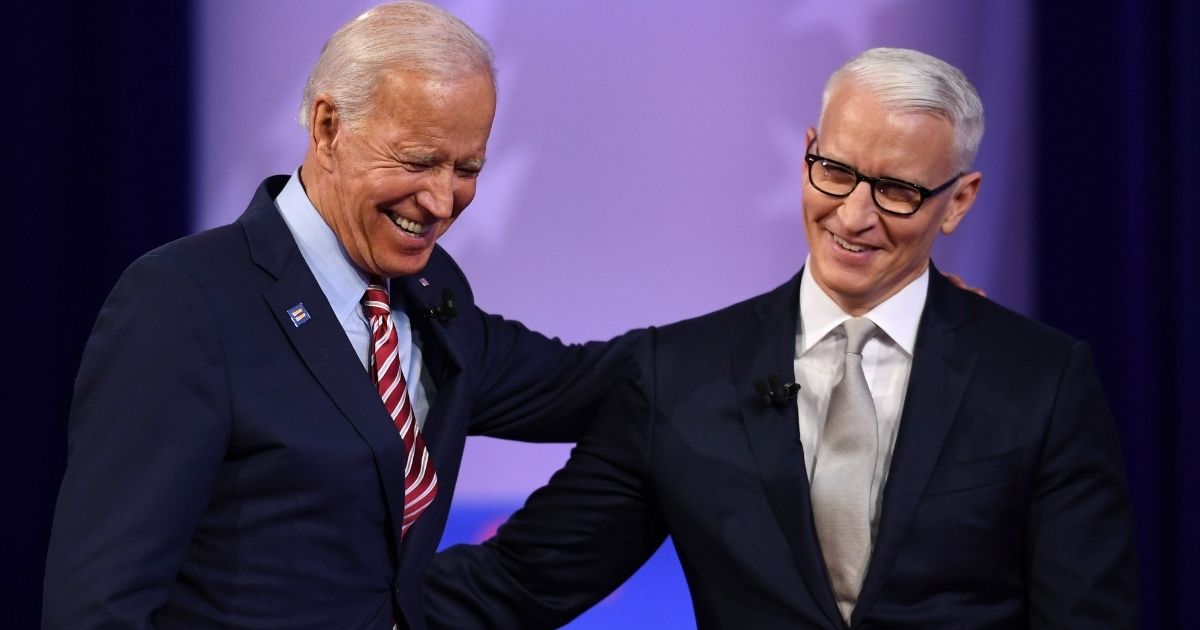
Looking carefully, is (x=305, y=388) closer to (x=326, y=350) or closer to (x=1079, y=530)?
(x=326, y=350)

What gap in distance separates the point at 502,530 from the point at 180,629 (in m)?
0.69

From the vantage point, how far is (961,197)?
7.51 ft

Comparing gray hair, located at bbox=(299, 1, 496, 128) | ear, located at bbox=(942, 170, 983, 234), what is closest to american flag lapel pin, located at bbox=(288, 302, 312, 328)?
gray hair, located at bbox=(299, 1, 496, 128)

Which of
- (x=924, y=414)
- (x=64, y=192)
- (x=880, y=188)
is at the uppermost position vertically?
(x=880, y=188)

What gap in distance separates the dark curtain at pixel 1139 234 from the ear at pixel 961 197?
108cm

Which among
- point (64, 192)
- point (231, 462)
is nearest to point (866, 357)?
point (231, 462)

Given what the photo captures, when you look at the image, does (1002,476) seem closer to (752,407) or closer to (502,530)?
(752,407)

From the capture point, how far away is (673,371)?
233cm

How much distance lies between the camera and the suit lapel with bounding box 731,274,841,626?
6.99 feet

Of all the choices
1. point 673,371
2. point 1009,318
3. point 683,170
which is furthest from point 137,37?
point 1009,318

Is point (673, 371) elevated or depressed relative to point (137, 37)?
depressed

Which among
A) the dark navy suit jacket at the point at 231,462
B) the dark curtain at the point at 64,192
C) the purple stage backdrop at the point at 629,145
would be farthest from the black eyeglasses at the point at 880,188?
the dark curtain at the point at 64,192

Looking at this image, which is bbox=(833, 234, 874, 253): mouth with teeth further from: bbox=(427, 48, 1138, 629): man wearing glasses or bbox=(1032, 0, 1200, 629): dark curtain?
bbox=(1032, 0, 1200, 629): dark curtain

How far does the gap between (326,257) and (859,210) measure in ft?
2.59
